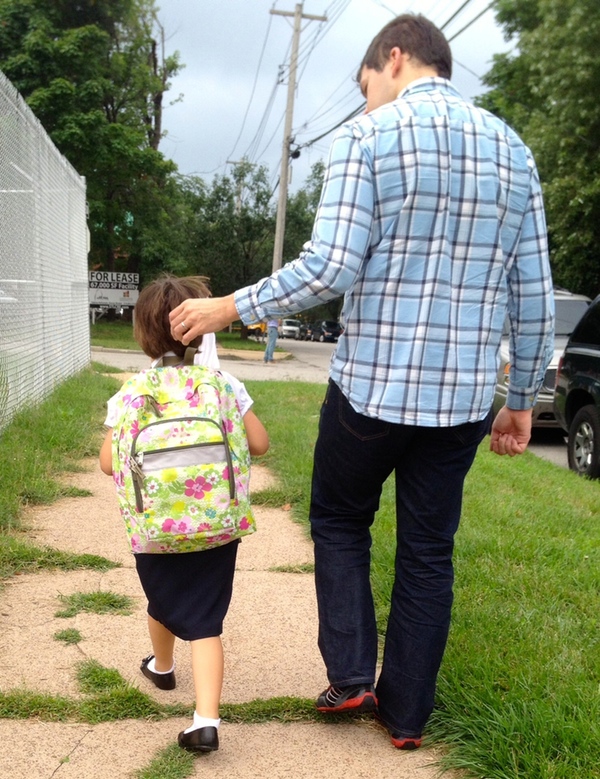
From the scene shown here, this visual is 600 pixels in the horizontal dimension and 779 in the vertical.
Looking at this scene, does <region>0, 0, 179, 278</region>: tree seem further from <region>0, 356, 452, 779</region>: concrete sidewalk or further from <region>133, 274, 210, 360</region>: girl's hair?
<region>133, 274, 210, 360</region>: girl's hair

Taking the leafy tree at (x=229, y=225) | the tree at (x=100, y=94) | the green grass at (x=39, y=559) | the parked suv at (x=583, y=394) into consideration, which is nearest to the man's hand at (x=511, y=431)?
the green grass at (x=39, y=559)

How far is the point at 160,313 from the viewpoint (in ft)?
8.21

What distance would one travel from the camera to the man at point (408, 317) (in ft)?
7.43

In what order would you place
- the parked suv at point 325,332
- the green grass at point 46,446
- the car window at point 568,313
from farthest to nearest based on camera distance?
the parked suv at point 325,332 → the car window at point 568,313 → the green grass at point 46,446

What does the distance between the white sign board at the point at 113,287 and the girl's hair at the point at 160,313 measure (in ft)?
87.2

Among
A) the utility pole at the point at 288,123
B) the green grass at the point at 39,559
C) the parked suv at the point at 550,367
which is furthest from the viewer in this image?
the utility pole at the point at 288,123

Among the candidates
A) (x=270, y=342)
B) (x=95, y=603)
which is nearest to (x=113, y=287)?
(x=270, y=342)

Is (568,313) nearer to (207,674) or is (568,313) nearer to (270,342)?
(207,674)

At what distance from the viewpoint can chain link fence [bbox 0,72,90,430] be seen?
6.40 m

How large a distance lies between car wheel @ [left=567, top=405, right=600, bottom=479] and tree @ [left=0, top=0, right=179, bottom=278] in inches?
A: 877

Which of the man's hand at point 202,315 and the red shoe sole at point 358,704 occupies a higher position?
the man's hand at point 202,315

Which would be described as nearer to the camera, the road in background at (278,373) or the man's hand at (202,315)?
the man's hand at (202,315)

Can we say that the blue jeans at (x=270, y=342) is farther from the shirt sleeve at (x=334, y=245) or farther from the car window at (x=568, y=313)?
the shirt sleeve at (x=334, y=245)

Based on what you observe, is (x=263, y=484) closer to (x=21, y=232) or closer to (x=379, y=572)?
(x=379, y=572)
